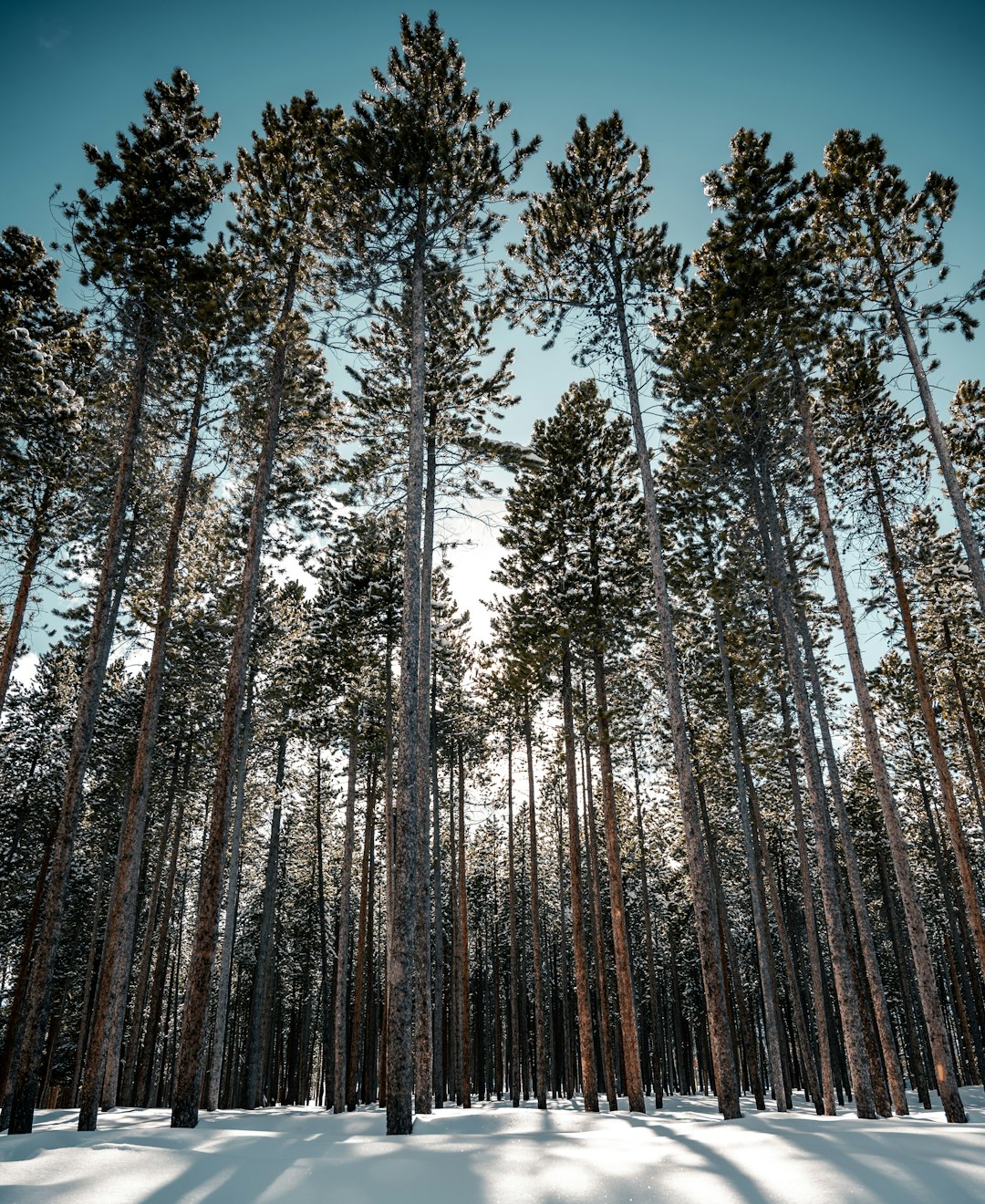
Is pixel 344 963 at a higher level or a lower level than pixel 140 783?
lower

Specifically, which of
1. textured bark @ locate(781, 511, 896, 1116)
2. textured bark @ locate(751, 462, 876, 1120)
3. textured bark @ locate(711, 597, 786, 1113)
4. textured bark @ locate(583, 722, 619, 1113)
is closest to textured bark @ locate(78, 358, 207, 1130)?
textured bark @ locate(583, 722, 619, 1113)

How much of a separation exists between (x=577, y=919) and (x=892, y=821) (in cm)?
801

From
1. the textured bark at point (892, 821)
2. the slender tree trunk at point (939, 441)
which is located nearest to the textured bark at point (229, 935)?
Result: the textured bark at point (892, 821)

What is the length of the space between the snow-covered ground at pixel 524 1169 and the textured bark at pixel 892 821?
20.8 feet

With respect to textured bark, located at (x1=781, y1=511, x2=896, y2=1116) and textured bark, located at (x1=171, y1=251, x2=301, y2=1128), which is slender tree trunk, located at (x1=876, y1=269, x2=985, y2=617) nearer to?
textured bark, located at (x1=781, y1=511, x2=896, y2=1116)

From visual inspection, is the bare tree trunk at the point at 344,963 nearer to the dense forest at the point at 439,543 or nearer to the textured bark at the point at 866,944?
the dense forest at the point at 439,543

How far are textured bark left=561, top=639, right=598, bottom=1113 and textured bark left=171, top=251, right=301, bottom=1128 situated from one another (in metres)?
8.95

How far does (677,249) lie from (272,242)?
8043mm

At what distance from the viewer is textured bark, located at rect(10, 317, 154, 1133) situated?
916cm

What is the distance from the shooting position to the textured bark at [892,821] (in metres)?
11.0

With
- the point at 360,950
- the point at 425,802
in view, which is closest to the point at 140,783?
the point at 425,802

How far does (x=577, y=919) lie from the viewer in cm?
1672

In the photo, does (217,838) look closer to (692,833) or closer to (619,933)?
(692,833)

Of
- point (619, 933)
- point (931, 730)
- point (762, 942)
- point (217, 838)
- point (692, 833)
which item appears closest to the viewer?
point (217, 838)
